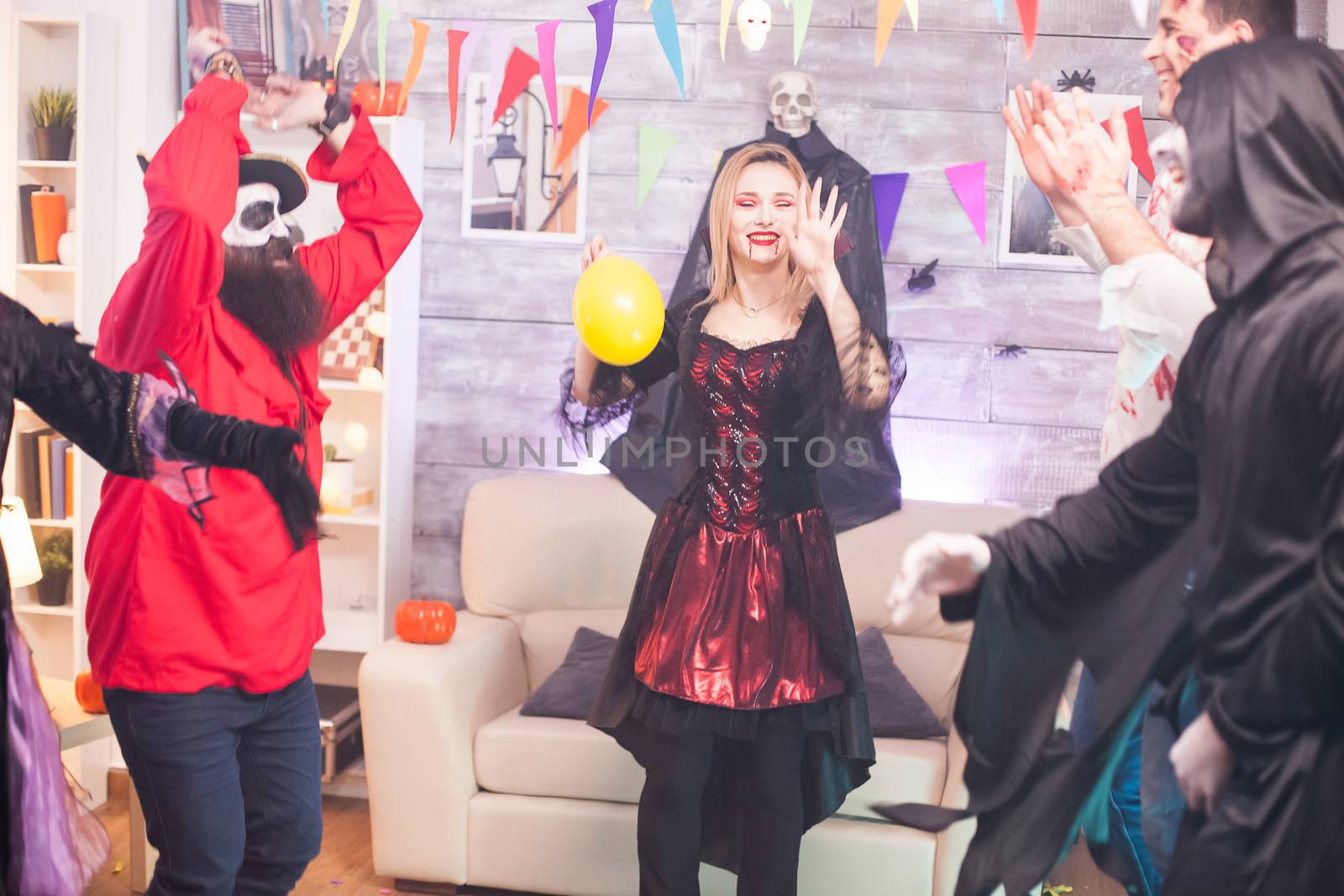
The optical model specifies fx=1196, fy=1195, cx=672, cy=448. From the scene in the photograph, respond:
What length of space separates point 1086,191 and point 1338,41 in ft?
7.69

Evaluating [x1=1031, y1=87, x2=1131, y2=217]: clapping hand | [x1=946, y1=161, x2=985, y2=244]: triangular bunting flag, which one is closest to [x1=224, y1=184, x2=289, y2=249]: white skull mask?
[x1=1031, y1=87, x2=1131, y2=217]: clapping hand

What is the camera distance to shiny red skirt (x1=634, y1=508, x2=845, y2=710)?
1.97 metres

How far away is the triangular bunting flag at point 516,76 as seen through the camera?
3334 millimetres

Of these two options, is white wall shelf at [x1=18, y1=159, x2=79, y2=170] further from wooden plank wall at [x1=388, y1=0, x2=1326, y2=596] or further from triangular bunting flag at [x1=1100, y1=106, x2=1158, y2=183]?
triangular bunting flag at [x1=1100, y1=106, x2=1158, y2=183]

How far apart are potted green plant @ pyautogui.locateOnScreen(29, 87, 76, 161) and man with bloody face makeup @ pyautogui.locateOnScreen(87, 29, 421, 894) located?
152 centimetres

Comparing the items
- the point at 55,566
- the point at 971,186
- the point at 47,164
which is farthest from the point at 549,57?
the point at 55,566

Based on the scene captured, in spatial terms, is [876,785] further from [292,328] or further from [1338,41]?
[1338,41]

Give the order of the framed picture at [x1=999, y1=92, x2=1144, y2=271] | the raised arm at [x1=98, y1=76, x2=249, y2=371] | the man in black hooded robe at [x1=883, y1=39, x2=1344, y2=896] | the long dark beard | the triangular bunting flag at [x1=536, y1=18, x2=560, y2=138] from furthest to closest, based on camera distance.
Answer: the framed picture at [x1=999, y1=92, x2=1144, y2=271], the triangular bunting flag at [x1=536, y1=18, x2=560, y2=138], the long dark beard, the raised arm at [x1=98, y1=76, x2=249, y2=371], the man in black hooded robe at [x1=883, y1=39, x2=1344, y2=896]

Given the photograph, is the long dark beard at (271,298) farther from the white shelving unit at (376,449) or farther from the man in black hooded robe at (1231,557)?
the white shelving unit at (376,449)

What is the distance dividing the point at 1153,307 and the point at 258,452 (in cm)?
102

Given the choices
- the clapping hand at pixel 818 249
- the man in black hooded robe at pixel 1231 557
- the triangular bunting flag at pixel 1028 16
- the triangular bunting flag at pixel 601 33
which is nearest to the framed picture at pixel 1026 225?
the triangular bunting flag at pixel 1028 16

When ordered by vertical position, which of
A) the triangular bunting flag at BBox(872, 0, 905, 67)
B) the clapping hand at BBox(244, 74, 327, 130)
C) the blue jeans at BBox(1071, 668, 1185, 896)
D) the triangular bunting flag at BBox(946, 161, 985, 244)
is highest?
the triangular bunting flag at BBox(872, 0, 905, 67)

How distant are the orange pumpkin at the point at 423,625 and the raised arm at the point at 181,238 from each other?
4.21 ft

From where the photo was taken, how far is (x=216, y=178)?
5.32ft
